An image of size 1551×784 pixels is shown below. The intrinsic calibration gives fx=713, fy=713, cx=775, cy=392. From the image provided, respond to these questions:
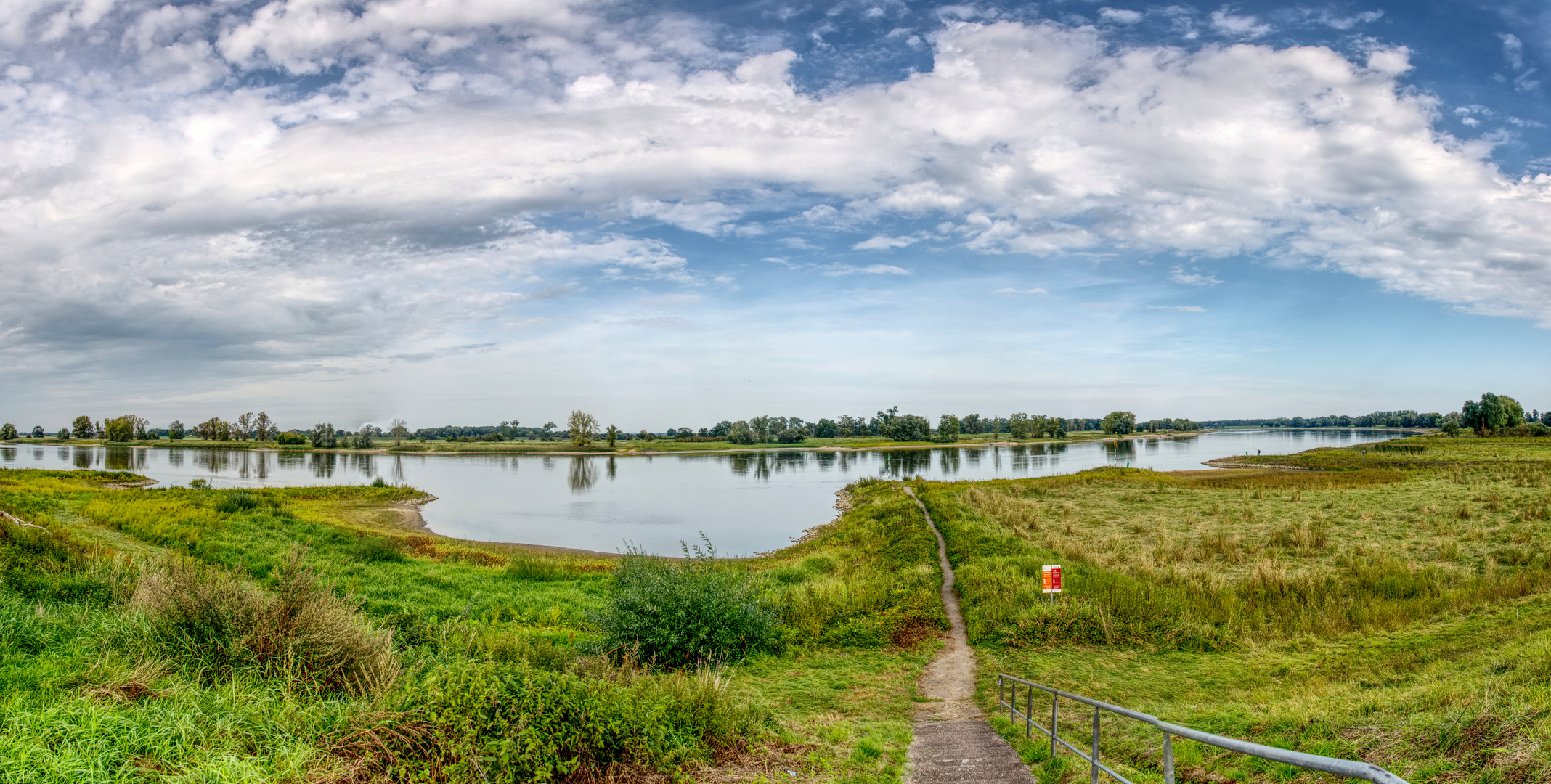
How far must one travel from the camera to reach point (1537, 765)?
5.00m

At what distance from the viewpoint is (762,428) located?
176 meters

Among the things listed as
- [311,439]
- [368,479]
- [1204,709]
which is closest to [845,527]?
[1204,709]

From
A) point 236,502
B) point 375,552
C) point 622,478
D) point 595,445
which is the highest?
point 236,502

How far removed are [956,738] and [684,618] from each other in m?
5.05

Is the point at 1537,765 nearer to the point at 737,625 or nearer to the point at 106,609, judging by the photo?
the point at 737,625

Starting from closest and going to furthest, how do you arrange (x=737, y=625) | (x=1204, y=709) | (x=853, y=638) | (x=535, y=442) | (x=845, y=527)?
(x=1204, y=709)
(x=737, y=625)
(x=853, y=638)
(x=845, y=527)
(x=535, y=442)

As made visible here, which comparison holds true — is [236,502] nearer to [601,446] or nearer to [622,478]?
[622,478]

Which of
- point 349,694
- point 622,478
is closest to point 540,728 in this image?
point 349,694

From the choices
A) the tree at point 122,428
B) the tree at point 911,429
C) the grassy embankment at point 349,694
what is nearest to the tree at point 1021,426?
the tree at point 911,429

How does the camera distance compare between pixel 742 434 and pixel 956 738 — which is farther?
pixel 742 434

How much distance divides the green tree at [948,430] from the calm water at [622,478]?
631 inches

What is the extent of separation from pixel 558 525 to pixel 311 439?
145127mm

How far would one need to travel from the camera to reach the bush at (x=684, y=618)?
38.3 feet

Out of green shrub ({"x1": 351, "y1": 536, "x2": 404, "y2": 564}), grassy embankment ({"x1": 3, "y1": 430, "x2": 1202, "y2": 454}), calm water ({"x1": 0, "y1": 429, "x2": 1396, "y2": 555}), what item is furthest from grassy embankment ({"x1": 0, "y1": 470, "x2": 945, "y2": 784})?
grassy embankment ({"x1": 3, "y1": 430, "x2": 1202, "y2": 454})
